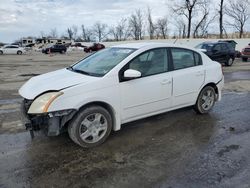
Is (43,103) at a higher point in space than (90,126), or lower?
higher

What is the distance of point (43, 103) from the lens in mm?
3846

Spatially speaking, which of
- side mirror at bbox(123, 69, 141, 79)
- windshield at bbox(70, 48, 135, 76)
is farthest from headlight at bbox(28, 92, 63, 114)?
side mirror at bbox(123, 69, 141, 79)

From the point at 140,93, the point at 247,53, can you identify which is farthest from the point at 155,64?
the point at 247,53

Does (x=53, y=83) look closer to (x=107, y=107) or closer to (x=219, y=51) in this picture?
(x=107, y=107)

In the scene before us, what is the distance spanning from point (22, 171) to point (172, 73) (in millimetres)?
3139

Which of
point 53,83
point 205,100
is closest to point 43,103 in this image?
point 53,83

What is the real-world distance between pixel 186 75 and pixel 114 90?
177 cm

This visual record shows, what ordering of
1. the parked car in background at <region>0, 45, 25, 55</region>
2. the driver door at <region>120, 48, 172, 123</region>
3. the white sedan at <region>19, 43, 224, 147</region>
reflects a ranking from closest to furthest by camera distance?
the white sedan at <region>19, 43, 224, 147</region>
the driver door at <region>120, 48, 172, 123</region>
the parked car in background at <region>0, 45, 25, 55</region>

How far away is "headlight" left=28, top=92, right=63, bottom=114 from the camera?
3.81m

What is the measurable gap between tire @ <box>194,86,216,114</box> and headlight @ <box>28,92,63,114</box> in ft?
10.6

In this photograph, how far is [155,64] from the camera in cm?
497

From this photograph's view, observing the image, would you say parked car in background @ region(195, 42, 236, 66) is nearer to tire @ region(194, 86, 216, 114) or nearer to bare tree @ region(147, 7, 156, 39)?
tire @ region(194, 86, 216, 114)

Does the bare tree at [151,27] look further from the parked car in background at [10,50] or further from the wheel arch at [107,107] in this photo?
the wheel arch at [107,107]

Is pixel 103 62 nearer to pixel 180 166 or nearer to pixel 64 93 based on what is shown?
pixel 64 93
